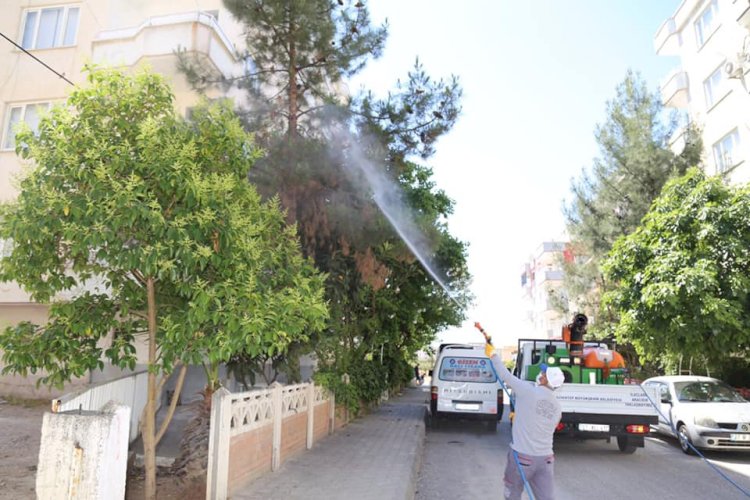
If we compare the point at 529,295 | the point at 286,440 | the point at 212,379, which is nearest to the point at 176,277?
the point at 212,379

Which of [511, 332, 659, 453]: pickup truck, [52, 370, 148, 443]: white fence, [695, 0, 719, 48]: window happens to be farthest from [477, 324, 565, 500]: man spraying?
[695, 0, 719, 48]: window

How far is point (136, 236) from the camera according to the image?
16.5ft

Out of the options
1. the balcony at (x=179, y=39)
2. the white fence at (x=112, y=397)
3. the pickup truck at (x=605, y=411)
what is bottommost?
the pickup truck at (x=605, y=411)

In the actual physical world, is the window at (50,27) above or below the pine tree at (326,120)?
above

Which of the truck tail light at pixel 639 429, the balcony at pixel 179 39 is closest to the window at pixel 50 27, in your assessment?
the balcony at pixel 179 39

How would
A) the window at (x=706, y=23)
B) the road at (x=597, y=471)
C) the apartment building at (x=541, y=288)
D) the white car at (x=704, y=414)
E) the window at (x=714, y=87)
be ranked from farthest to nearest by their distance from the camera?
the apartment building at (x=541, y=288) < the window at (x=706, y=23) < the window at (x=714, y=87) < the white car at (x=704, y=414) < the road at (x=597, y=471)

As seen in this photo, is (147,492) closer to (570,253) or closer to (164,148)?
(164,148)

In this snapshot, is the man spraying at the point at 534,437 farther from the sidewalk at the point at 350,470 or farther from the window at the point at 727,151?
the window at the point at 727,151

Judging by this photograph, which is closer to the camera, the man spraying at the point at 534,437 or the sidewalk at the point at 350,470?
the man spraying at the point at 534,437

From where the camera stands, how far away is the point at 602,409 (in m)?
9.95

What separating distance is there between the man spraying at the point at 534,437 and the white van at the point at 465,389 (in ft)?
28.1

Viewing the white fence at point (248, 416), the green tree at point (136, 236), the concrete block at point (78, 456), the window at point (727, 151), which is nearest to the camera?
the concrete block at point (78, 456)

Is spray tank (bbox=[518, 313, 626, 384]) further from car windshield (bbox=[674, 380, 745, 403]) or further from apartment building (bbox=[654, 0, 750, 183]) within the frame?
apartment building (bbox=[654, 0, 750, 183])

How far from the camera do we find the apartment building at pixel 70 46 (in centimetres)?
1366
